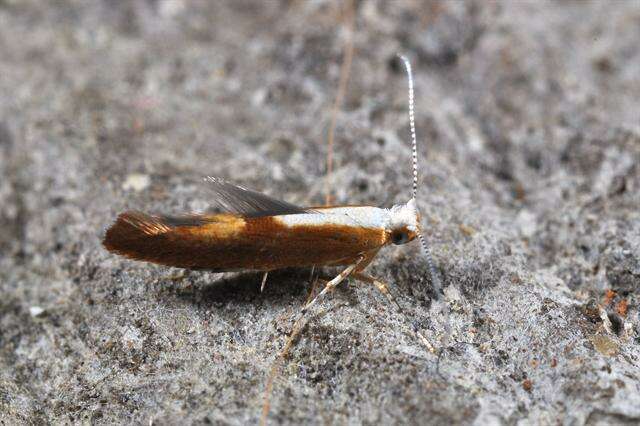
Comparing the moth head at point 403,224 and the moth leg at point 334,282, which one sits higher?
the moth head at point 403,224

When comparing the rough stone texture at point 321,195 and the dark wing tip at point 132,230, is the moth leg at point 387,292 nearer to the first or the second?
the rough stone texture at point 321,195

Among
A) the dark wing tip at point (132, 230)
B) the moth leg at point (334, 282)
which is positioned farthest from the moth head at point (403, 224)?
the dark wing tip at point (132, 230)

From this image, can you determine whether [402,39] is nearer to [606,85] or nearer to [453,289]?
[606,85]

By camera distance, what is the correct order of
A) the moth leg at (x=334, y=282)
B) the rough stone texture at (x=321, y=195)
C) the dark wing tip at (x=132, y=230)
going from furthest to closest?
the moth leg at (x=334, y=282) < the dark wing tip at (x=132, y=230) < the rough stone texture at (x=321, y=195)

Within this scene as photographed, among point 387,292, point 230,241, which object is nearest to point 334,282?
point 387,292

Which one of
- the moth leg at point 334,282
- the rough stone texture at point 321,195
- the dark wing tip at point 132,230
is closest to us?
the rough stone texture at point 321,195

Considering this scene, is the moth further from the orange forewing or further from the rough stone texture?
the rough stone texture

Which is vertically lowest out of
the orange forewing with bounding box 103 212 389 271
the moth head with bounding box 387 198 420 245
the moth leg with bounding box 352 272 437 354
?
the moth leg with bounding box 352 272 437 354

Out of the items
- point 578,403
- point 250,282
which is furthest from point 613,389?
point 250,282

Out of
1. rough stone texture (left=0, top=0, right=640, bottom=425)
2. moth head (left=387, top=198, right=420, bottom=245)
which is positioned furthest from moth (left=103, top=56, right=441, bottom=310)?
rough stone texture (left=0, top=0, right=640, bottom=425)
